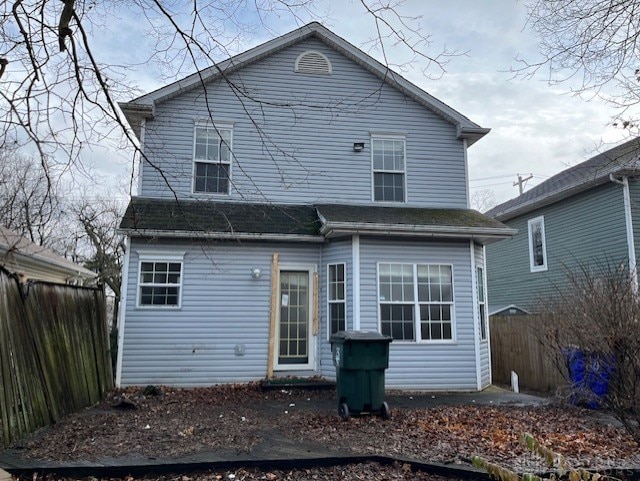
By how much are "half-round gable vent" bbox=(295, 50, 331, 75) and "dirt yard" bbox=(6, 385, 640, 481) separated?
291 inches

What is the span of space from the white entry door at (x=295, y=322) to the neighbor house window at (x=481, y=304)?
11.8ft

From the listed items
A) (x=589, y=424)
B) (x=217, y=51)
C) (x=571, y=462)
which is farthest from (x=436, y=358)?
(x=217, y=51)

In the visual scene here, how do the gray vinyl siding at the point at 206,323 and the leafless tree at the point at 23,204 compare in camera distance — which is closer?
the gray vinyl siding at the point at 206,323

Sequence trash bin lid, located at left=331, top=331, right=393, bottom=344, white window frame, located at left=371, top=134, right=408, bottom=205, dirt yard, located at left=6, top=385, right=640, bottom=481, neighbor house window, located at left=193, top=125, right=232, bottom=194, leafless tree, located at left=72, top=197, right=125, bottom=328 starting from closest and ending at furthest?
1. dirt yard, located at left=6, top=385, right=640, bottom=481
2. trash bin lid, located at left=331, top=331, right=393, bottom=344
3. neighbor house window, located at left=193, top=125, right=232, bottom=194
4. white window frame, located at left=371, top=134, right=408, bottom=205
5. leafless tree, located at left=72, top=197, right=125, bottom=328

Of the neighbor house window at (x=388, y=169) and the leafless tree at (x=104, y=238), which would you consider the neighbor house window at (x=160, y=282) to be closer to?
the neighbor house window at (x=388, y=169)

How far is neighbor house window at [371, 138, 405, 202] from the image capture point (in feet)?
35.3

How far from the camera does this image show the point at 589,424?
6.40 meters

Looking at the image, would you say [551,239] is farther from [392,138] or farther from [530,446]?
[530,446]

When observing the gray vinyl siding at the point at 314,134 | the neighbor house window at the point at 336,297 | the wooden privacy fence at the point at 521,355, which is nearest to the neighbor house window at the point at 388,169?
the gray vinyl siding at the point at 314,134

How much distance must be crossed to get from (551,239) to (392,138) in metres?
6.77

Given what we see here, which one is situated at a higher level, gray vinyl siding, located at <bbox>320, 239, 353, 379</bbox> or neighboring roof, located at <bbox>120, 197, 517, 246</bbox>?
neighboring roof, located at <bbox>120, 197, 517, 246</bbox>

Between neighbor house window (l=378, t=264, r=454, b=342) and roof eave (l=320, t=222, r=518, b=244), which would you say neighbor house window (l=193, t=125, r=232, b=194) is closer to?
roof eave (l=320, t=222, r=518, b=244)

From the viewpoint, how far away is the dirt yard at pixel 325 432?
4840 millimetres

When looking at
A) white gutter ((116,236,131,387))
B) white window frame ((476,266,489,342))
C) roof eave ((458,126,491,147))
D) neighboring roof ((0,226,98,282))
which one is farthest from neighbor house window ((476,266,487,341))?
neighboring roof ((0,226,98,282))
